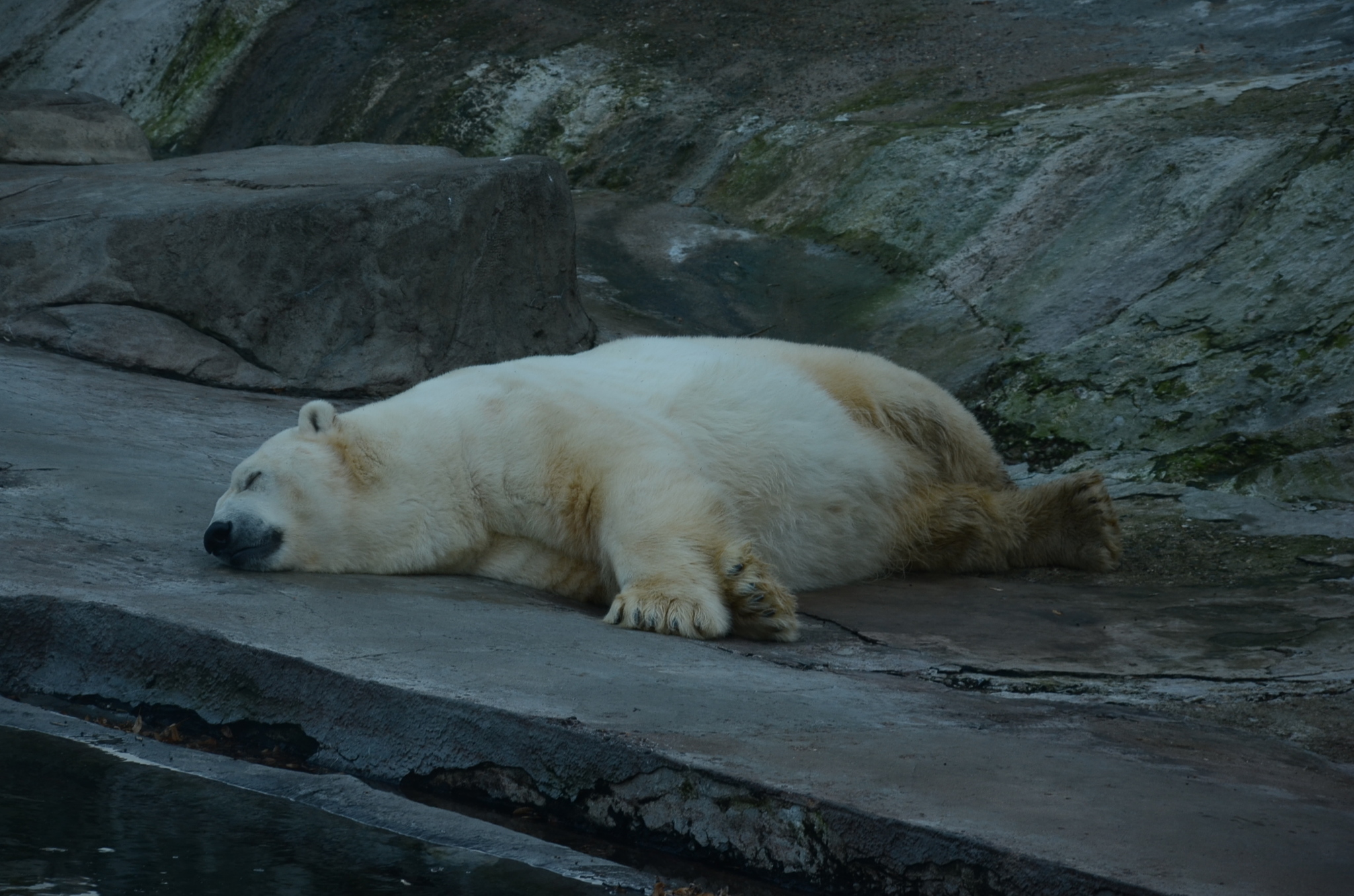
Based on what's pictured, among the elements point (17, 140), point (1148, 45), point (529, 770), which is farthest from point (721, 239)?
point (529, 770)

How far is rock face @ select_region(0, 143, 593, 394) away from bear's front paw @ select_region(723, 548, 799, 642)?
3.24m

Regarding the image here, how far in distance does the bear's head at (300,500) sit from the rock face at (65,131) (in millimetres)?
4928

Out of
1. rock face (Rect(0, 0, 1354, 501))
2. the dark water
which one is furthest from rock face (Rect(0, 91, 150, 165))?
the dark water

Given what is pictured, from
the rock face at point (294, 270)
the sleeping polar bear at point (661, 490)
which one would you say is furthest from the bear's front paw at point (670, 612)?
the rock face at point (294, 270)

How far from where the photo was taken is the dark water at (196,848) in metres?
1.90

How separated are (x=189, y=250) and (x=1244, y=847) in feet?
17.0

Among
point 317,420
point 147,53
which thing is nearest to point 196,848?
point 317,420

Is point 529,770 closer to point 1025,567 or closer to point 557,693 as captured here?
point 557,693

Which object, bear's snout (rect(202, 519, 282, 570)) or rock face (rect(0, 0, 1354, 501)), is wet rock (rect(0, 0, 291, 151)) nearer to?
rock face (rect(0, 0, 1354, 501))

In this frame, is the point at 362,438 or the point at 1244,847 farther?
the point at 362,438

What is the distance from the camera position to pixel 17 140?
7773 mm

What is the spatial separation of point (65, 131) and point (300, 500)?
5.55m

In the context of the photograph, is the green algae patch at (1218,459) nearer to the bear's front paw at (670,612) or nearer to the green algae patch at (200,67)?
the bear's front paw at (670,612)

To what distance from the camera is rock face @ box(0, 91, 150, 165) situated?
7.80m
